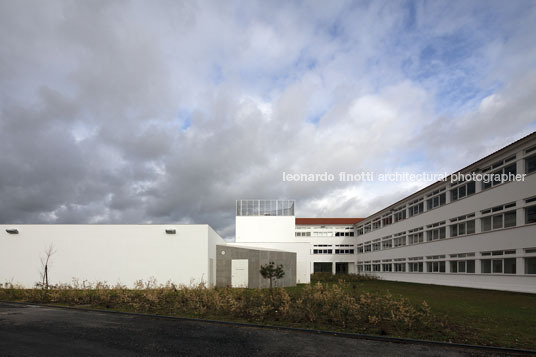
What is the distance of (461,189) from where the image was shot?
3152 cm

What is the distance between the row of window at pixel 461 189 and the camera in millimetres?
24547

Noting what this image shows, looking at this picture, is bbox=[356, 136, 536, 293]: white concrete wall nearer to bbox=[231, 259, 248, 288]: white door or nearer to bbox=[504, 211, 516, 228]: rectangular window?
bbox=[504, 211, 516, 228]: rectangular window

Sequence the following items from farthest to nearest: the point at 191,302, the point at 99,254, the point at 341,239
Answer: the point at 341,239
the point at 99,254
the point at 191,302

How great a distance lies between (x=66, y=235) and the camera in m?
28.2

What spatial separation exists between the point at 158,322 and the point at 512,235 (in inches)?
890

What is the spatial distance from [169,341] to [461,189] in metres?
28.8

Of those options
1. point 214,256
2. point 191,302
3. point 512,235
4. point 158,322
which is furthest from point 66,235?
point 512,235

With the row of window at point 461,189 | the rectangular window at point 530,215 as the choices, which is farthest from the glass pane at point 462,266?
the rectangular window at point 530,215

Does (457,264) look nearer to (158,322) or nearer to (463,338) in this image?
(463,338)

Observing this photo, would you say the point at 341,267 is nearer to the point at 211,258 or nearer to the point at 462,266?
the point at 462,266

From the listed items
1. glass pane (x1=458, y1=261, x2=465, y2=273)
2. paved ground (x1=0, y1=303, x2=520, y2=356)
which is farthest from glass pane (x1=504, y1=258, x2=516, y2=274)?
paved ground (x1=0, y1=303, x2=520, y2=356)

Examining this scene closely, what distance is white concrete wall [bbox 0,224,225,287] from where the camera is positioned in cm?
2742

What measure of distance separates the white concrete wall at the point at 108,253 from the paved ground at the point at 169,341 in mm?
14553

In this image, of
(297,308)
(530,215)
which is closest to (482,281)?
(530,215)
